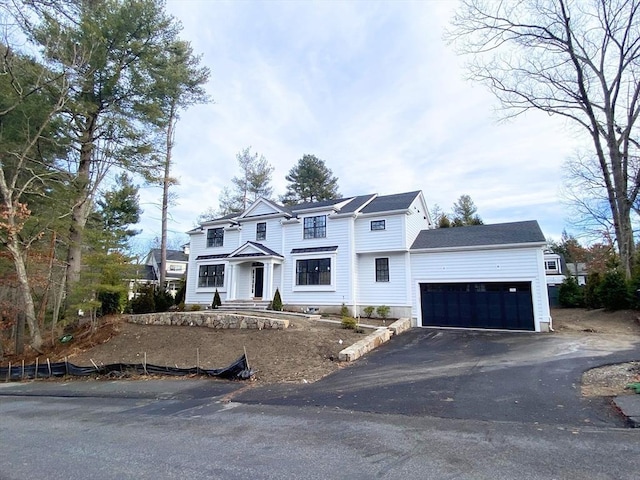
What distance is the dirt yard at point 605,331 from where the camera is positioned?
254 inches

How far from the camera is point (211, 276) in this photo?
2197 centimetres

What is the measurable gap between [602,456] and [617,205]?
62.3 ft

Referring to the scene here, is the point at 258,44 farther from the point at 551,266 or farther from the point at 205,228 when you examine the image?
the point at 551,266

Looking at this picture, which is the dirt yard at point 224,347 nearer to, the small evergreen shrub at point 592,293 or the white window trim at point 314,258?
the white window trim at point 314,258

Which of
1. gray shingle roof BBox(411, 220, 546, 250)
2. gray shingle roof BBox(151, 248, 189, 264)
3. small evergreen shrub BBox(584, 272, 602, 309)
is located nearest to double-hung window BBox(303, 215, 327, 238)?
gray shingle roof BBox(411, 220, 546, 250)

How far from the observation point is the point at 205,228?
23.1 m

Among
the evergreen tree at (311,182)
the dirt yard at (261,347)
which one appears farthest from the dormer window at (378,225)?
the evergreen tree at (311,182)

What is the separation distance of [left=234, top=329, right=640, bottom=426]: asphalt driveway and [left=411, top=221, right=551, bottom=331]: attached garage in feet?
9.78

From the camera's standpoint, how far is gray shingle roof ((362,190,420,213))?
1831 cm

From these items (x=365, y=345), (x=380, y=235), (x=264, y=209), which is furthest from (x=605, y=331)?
(x=264, y=209)

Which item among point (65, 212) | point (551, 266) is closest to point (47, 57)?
point (65, 212)

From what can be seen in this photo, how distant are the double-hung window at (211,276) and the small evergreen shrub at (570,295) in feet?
72.3

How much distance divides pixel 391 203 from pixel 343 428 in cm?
1558

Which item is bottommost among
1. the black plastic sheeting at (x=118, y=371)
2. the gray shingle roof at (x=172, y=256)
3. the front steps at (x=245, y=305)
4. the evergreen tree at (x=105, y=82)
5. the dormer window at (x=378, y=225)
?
the black plastic sheeting at (x=118, y=371)
